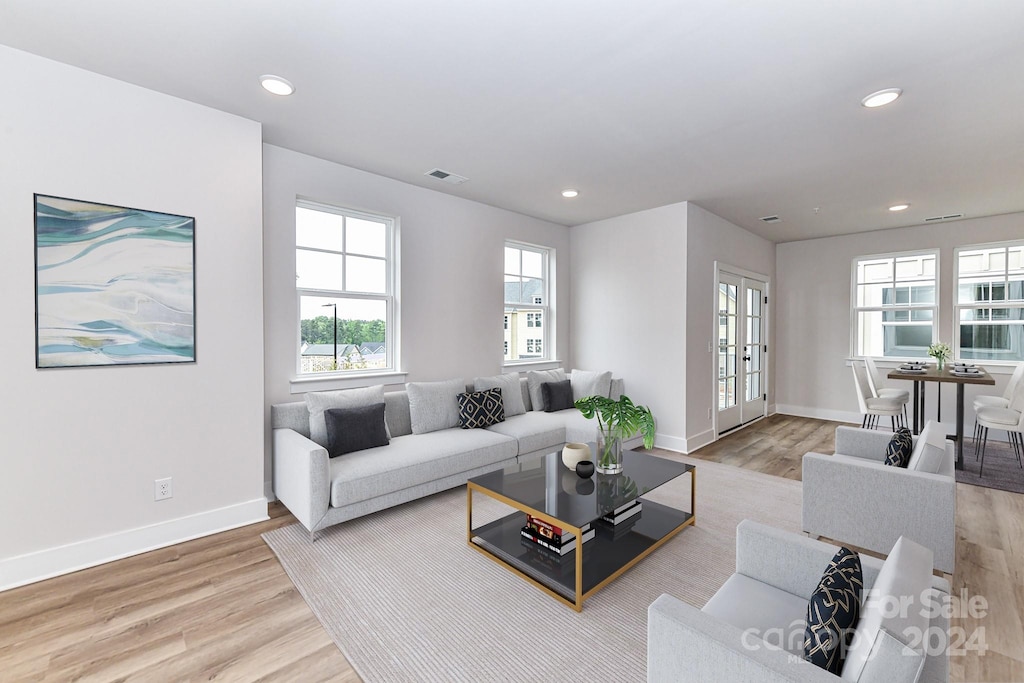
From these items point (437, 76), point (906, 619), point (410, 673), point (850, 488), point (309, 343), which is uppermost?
point (437, 76)

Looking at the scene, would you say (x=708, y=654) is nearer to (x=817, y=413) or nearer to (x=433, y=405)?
(x=433, y=405)

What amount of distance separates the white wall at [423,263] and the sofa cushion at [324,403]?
12.9 inches

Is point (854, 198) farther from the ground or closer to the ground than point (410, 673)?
farther from the ground

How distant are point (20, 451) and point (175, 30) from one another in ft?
7.37

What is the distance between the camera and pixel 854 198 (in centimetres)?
466

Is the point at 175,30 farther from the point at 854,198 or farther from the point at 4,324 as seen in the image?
the point at 854,198

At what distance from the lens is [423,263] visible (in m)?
4.38

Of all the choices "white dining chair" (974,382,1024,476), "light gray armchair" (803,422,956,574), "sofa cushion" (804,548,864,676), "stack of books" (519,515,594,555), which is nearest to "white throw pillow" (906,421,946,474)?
"light gray armchair" (803,422,956,574)

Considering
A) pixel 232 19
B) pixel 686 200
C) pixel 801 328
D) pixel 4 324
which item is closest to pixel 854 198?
pixel 686 200

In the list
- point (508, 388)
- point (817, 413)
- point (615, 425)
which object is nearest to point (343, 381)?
point (508, 388)

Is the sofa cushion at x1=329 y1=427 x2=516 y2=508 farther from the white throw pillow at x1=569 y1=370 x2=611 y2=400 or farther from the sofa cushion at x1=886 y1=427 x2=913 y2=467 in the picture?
the sofa cushion at x1=886 y1=427 x2=913 y2=467

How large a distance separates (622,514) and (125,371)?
121 inches

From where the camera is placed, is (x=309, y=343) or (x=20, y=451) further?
(x=309, y=343)

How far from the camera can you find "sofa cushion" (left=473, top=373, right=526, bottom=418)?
445cm
